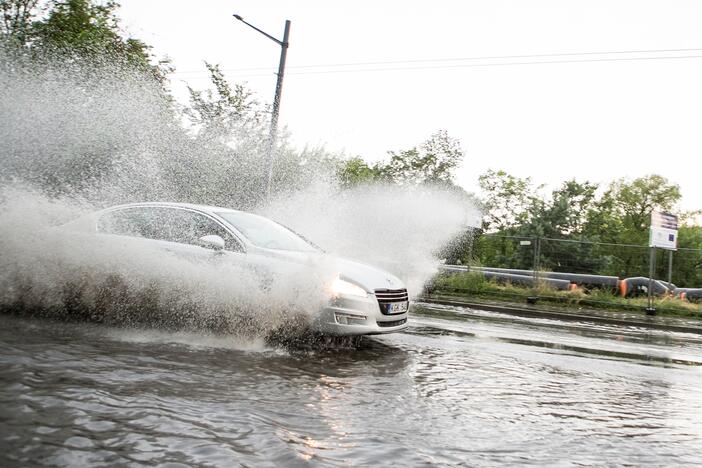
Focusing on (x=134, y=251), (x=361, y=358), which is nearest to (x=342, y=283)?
(x=361, y=358)

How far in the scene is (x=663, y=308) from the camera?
58.1ft

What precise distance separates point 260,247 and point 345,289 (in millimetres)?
1132

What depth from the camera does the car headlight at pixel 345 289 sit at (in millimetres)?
6371

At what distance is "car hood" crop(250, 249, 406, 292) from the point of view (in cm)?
652

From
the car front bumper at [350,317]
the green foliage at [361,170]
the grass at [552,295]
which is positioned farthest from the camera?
the green foliage at [361,170]

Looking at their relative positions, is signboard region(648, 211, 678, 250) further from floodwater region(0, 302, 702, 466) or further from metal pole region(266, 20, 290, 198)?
metal pole region(266, 20, 290, 198)

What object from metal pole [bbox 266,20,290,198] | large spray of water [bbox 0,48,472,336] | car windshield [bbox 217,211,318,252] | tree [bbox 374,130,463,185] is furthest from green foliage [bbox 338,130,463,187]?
car windshield [bbox 217,211,318,252]

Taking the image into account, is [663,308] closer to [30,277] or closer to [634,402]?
[634,402]

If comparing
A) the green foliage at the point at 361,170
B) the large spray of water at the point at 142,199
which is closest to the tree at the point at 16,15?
the large spray of water at the point at 142,199

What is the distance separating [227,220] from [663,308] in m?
15.6

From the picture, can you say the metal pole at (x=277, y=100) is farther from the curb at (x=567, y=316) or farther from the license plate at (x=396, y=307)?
the license plate at (x=396, y=307)

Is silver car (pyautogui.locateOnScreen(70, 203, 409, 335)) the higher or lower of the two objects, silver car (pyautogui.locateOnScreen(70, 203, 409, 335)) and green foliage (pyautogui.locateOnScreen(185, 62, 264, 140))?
the lower

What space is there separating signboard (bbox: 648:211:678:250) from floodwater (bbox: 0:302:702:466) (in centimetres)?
1093

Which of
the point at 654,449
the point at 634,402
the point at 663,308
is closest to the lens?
the point at 654,449
